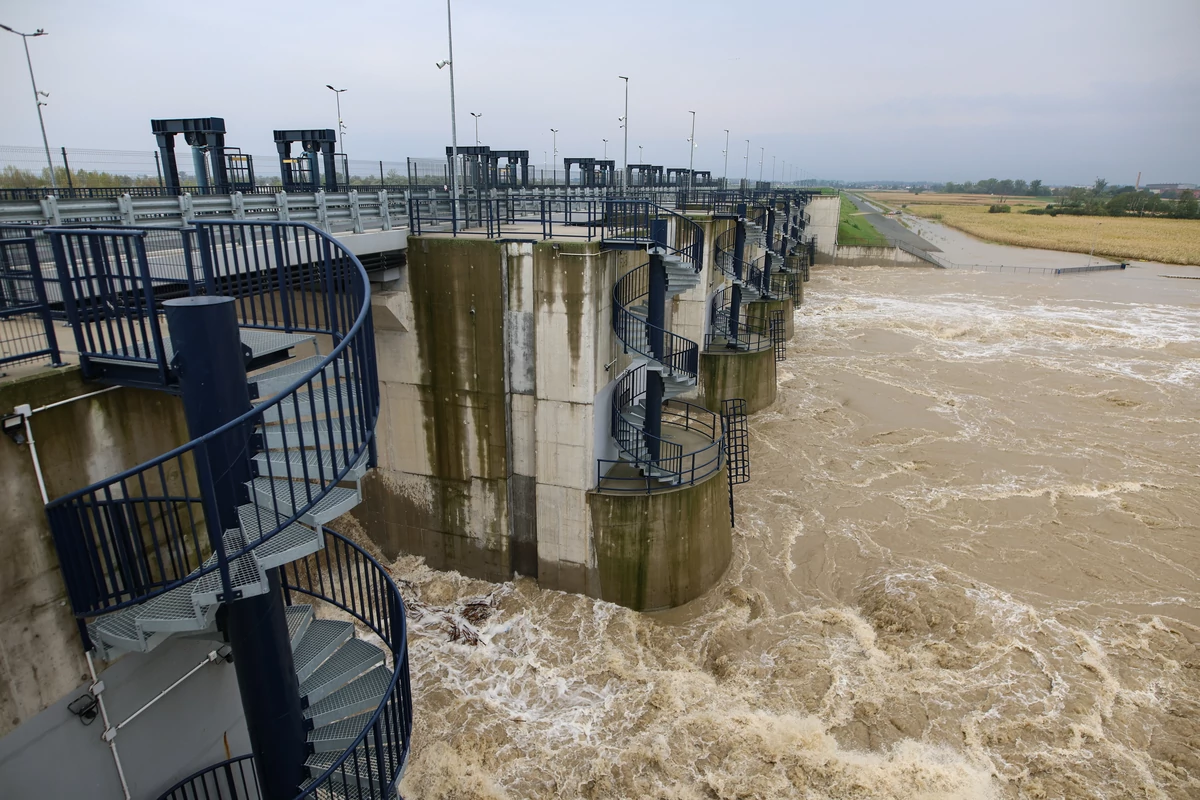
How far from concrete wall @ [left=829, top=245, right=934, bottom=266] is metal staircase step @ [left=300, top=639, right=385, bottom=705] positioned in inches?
2486

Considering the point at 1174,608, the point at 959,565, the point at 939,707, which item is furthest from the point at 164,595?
the point at 1174,608

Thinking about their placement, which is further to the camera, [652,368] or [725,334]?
[725,334]

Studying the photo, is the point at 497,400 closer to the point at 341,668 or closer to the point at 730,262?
the point at 341,668

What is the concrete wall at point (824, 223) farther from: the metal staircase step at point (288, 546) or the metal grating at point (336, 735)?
the metal staircase step at point (288, 546)

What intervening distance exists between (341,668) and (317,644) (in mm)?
299

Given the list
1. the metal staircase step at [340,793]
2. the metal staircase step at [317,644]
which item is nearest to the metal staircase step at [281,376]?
the metal staircase step at [317,644]

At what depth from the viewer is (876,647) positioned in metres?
11.6

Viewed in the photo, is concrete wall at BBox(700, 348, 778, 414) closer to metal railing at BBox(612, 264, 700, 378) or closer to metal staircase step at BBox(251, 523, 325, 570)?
metal railing at BBox(612, 264, 700, 378)

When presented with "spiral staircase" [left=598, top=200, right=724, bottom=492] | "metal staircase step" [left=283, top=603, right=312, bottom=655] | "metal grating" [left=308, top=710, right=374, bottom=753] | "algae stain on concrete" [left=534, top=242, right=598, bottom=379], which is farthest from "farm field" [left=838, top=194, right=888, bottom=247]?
"metal grating" [left=308, top=710, right=374, bottom=753]

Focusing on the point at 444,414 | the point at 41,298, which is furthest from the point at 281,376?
the point at 444,414

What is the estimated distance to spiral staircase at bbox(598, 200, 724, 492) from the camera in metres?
12.2

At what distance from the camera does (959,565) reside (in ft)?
46.3

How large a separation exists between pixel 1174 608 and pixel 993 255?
7026 cm

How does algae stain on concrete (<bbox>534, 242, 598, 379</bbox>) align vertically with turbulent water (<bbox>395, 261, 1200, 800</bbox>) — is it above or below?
above
